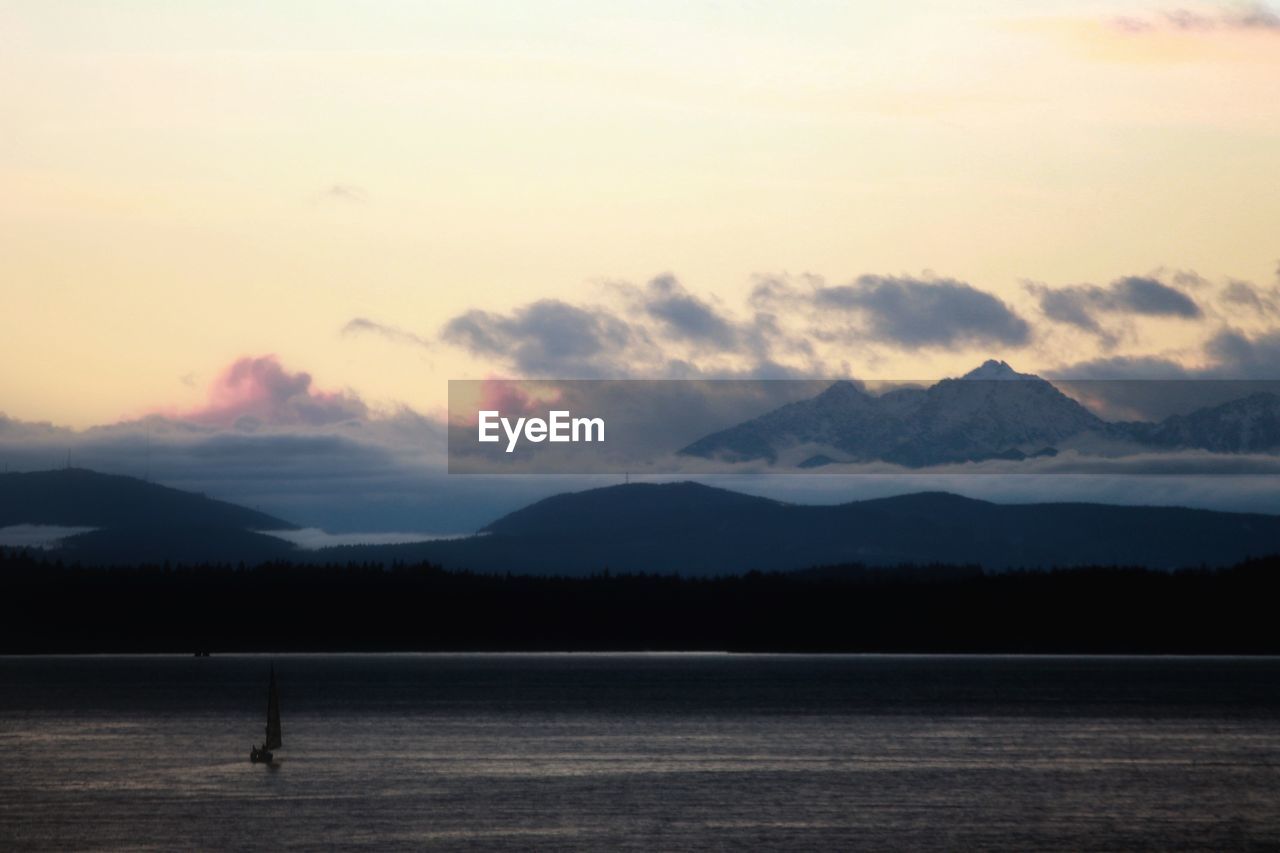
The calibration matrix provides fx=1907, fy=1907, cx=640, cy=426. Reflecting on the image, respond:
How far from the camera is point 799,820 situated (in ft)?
281

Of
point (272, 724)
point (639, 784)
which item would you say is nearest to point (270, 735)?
Result: point (272, 724)

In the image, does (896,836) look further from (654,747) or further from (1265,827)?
(654,747)

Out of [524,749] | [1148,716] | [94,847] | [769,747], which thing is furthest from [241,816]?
[1148,716]

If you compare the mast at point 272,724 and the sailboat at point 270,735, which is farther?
the mast at point 272,724

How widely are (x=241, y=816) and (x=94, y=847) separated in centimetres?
1153

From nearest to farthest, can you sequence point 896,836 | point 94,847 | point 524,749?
1. point 94,847
2. point 896,836
3. point 524,749

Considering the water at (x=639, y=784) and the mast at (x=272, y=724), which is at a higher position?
the mast at (x=272, y=724)

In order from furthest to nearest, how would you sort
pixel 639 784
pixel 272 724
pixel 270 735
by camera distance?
pixel 272 724 → pixel 270 735 → pixel 639 784

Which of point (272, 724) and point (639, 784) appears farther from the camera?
point (272, 724)

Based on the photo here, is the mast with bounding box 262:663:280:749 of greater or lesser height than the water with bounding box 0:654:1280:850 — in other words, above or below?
above

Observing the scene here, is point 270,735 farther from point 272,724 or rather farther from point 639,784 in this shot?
point 639,784

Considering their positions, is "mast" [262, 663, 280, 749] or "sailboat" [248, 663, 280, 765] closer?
"sailboat" [248, 663, 280, 765]

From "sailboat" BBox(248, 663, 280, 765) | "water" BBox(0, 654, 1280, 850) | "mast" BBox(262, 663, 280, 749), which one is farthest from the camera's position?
"mast" BBox(262, 663, 280, 749)

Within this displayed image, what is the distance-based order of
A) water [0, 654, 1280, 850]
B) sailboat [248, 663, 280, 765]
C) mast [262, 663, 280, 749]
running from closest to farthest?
water [0, 654, 1280, 850] → sailboat [248, 663, 280, 765] → mast [262, 663, 280, 749]
